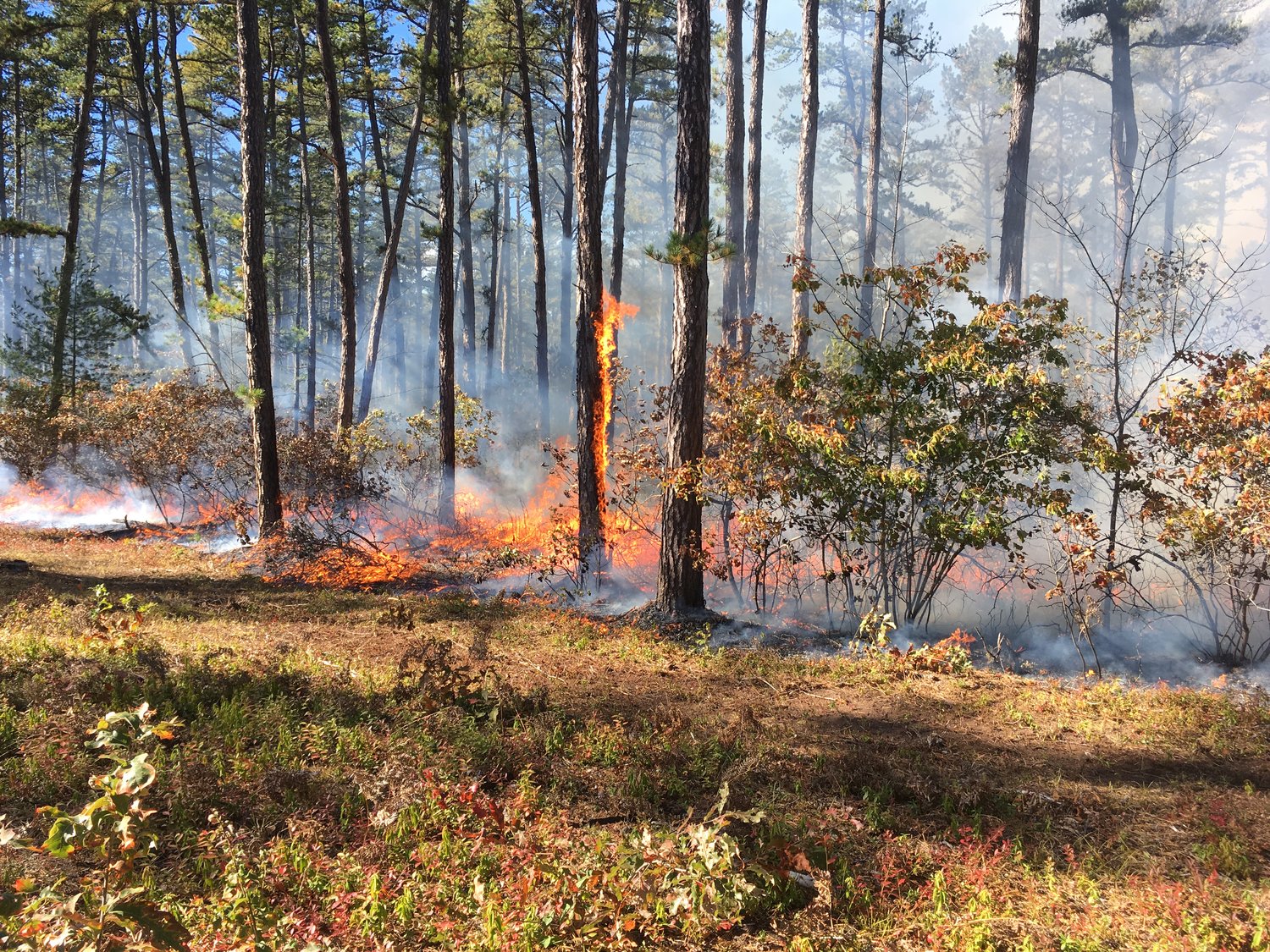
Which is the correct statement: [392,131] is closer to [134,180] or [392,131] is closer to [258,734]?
[134,180]

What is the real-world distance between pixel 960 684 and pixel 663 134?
167 ft

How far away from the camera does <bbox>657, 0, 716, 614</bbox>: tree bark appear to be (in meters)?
9.59

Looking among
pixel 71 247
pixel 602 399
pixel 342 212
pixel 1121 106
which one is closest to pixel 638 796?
pixel 602 399

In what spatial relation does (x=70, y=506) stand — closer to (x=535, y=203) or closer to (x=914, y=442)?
(x=535, y=203)

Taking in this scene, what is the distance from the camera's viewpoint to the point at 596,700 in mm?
6578

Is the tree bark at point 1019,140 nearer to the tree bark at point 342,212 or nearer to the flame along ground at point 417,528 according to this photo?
the flame along ground at point 417,528

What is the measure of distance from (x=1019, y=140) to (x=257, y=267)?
46.8ft

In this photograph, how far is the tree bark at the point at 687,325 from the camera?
9594 millimetres

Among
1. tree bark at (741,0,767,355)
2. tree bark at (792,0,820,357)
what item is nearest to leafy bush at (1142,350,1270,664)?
tree bark at (792,0,820,357)

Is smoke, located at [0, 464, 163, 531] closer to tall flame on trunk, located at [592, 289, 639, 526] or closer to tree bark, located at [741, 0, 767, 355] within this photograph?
tall flame on trunk, located at [592, 289, 639, 526]

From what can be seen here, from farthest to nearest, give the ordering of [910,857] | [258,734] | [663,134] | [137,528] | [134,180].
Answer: [663,134] < [134,180] < [137,528] < [258,734] < [910,857]

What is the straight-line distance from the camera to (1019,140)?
1532 cm

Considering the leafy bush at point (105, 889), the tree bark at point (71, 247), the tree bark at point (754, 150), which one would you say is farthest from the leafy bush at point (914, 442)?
the tree bark at point (71, 247)

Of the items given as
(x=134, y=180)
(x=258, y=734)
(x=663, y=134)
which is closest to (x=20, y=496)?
(x=258, y=734)
